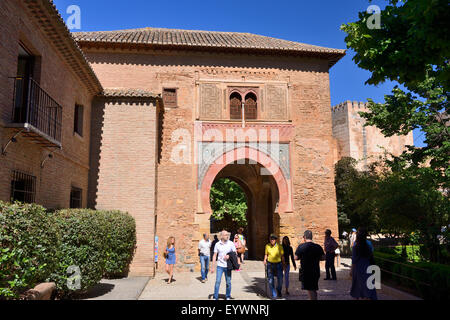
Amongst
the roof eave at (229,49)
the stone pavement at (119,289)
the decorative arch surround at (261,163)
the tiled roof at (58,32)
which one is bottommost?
the stone pavement at (119,289)

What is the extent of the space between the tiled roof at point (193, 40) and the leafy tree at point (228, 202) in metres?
16.3

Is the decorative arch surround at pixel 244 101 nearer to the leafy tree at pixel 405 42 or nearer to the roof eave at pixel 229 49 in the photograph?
the roof eave at pixel 229 49

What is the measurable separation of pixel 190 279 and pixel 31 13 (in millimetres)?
8626

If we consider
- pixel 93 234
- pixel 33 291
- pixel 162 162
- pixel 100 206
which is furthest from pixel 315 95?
pixel 33 291

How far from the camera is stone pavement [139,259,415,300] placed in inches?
339

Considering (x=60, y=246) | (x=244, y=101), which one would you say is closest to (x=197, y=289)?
(x=60, y=246)

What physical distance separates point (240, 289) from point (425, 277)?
14.8 feet

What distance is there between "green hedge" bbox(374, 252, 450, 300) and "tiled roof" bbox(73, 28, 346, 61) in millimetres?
9042

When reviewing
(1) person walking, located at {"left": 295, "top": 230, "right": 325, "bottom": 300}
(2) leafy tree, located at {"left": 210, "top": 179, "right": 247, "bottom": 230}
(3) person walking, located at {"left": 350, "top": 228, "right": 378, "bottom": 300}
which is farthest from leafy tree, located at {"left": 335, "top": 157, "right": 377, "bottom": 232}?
(1) person walking, located at {"left": 295, "top": 230, "right": 325, "bottom": 300}

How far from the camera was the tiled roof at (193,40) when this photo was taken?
13.9 m

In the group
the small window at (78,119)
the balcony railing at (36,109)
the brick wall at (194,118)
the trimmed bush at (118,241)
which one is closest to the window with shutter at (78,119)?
the small window at (78,119)

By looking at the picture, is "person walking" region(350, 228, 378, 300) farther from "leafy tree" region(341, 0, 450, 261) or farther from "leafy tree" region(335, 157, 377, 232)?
"leafy tree" region(335, 157, 377, 232)

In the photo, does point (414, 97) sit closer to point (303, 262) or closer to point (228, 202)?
point (303, 262)

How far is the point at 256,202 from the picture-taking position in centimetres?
1931
